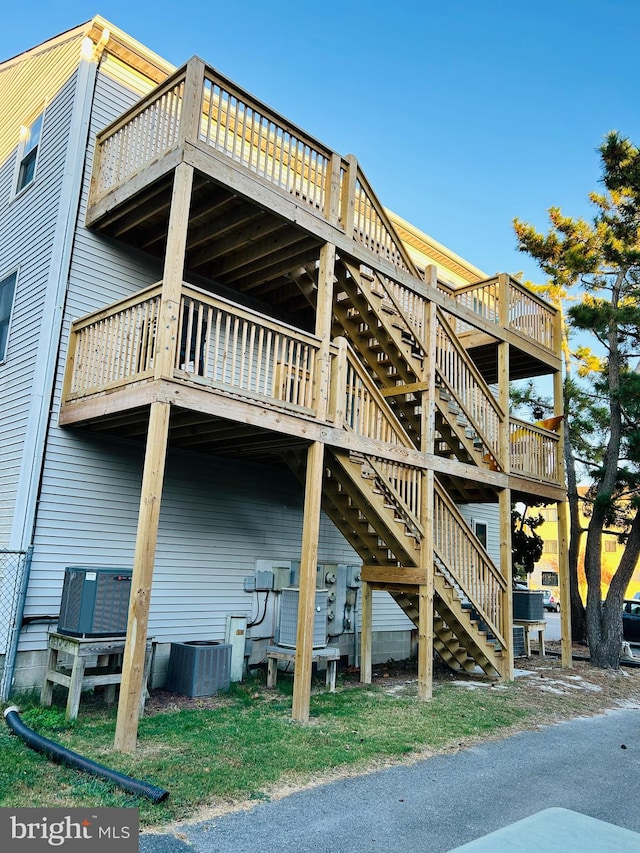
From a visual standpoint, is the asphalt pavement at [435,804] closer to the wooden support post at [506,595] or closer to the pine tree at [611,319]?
the wooden support post at [506,595]

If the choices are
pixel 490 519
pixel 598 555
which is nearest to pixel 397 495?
pixel 598 555

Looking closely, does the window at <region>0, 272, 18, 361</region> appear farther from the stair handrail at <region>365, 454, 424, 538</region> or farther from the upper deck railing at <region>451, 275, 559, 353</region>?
the upper deck railing at <region>451, 275, 559, 353</region>

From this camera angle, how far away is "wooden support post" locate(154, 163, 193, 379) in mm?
6609

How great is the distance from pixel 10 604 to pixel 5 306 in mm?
4759

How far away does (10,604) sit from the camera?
25.7 feet

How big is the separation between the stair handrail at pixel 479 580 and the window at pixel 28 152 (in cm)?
836

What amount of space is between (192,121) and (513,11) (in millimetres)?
11354

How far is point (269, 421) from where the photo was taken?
7684mm

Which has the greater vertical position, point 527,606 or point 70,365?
point 70,365

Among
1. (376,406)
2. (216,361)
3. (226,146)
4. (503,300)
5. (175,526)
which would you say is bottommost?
(175,526)

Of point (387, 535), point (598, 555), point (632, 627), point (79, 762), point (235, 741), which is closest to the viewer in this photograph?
point (79, 762)

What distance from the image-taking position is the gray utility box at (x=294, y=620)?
920 cm

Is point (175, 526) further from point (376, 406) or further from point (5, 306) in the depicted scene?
point (5, 306)

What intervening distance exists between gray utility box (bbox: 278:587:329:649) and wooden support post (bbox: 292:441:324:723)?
51.0 inches
